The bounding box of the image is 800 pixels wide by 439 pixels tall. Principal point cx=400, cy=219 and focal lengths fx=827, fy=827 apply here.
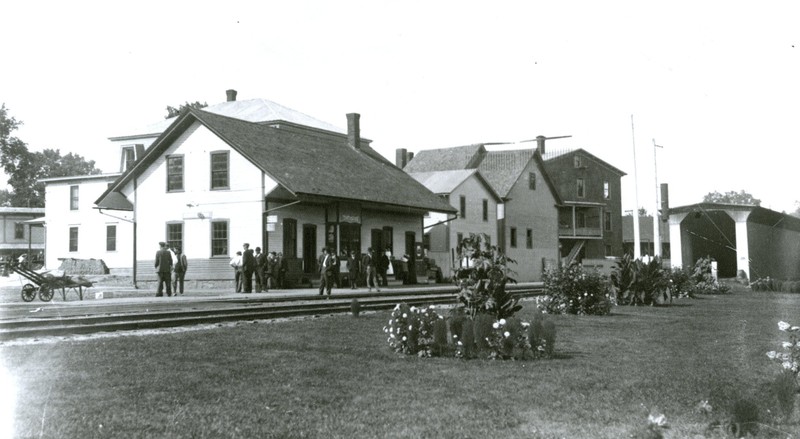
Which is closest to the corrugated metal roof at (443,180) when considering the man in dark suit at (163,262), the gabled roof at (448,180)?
the gabled roof at (448,180)

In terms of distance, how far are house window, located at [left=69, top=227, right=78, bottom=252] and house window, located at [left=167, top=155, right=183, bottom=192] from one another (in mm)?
14248

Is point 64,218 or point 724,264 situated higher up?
point 64,218

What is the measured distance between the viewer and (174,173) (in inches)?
1476

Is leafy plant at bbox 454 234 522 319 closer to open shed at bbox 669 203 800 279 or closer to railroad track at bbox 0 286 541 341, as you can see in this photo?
railroad track at bbox 0 286 541 341

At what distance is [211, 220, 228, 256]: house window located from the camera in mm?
35812

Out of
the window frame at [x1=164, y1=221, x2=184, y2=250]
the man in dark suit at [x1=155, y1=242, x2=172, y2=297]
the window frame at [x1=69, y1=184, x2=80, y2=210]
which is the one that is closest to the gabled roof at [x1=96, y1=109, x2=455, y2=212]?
the window frame at [x1=164, y1=221, x2=184, y2=250]

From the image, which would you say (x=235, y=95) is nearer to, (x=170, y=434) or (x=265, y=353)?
(x=265, y=353)

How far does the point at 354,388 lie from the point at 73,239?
4474 cm

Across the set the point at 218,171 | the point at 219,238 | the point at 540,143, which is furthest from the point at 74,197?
the point at 540,143

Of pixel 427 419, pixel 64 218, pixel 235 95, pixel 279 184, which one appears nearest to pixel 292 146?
pixel 279 184

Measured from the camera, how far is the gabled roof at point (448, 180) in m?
51.6

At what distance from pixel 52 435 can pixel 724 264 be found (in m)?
41.4

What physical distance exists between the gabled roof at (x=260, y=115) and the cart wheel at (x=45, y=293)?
2959cm

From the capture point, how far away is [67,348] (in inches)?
408
